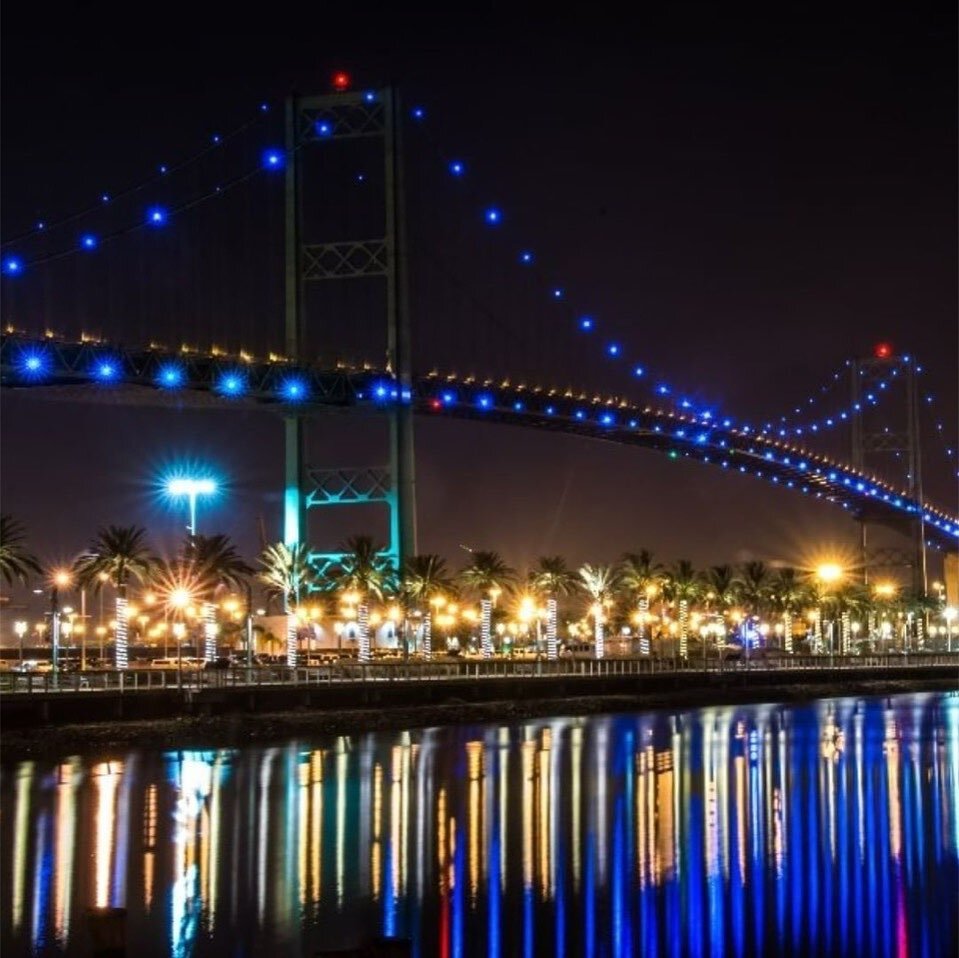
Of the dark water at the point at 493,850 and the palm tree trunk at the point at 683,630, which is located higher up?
the palm tree trunk at the point at 683,630

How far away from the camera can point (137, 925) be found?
22281mm

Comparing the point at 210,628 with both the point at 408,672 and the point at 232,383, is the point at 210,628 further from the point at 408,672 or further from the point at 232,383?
the point at 232,383

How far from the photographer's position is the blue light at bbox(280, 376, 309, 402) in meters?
72.8

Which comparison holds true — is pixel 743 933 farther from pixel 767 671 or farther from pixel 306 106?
pixel 306 106

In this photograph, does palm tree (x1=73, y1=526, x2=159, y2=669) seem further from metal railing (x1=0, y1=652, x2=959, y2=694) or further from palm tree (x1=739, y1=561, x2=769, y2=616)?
palm tree (x1=739, y1=561, x2=769, y2=616)

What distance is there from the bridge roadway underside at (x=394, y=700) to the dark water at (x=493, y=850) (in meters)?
1.92

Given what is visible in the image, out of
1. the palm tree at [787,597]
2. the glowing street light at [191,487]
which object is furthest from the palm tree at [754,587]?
the glowing street light at [191,487]

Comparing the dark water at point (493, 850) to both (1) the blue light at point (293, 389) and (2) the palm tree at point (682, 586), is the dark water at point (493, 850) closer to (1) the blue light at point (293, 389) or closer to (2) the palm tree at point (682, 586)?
(1) the blue light at point (293, 389)

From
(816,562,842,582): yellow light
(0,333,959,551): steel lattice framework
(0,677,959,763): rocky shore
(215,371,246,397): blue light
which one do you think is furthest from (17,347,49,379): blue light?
(816,562,842,582): yellow light

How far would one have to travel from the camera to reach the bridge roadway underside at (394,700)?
144 ft

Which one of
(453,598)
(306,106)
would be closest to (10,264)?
(306,106)

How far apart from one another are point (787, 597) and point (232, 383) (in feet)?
133

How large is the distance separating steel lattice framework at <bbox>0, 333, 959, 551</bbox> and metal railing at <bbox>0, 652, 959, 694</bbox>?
34.8 ft

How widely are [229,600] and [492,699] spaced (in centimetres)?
3290
